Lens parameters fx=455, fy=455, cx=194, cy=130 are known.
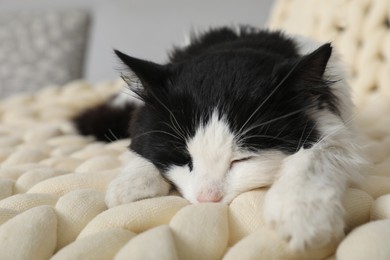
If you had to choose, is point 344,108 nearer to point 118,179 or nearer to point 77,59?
point 118,179

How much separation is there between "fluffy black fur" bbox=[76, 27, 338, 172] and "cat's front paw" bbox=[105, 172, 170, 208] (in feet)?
0.15

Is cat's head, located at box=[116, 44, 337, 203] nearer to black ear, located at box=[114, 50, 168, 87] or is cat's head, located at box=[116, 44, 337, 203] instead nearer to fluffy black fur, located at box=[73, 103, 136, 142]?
black ear, located at box=[114, 50, 168, 87]

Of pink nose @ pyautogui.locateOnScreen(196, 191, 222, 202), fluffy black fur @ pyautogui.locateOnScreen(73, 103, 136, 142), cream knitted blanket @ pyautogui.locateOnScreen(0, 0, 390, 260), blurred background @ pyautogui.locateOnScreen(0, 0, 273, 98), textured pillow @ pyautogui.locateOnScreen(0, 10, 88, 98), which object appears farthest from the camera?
textured pillow @ pyautogui.locateOnScreen(0, 10, 88, 98)

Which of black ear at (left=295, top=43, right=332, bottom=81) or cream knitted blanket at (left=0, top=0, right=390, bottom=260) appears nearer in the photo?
cream knitted blanket at (left=0, top=0, right=390, bottom=260)

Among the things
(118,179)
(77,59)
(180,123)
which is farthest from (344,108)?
(77,59)

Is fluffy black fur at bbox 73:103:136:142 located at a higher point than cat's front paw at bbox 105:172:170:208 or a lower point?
lower

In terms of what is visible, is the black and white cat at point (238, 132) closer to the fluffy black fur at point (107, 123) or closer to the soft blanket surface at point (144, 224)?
the soft blanket surface at point (144, 224)

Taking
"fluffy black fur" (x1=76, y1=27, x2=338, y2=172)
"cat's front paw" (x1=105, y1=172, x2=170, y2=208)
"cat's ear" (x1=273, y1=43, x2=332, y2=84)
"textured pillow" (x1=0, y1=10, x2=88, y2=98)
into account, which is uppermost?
"cat's ear" (x1=273, y1=43, x2=332, y2=84)

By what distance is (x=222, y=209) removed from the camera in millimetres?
735


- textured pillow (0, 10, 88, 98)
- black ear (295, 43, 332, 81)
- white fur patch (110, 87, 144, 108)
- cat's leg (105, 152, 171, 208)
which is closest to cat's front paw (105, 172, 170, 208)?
cat's leg (105, 152, 171, 208)

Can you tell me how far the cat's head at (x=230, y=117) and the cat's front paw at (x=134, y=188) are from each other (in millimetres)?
26

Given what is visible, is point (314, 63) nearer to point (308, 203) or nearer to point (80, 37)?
point (308, 203)

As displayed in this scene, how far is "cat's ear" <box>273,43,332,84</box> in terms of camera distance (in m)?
0.85

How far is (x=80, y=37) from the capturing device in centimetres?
370
